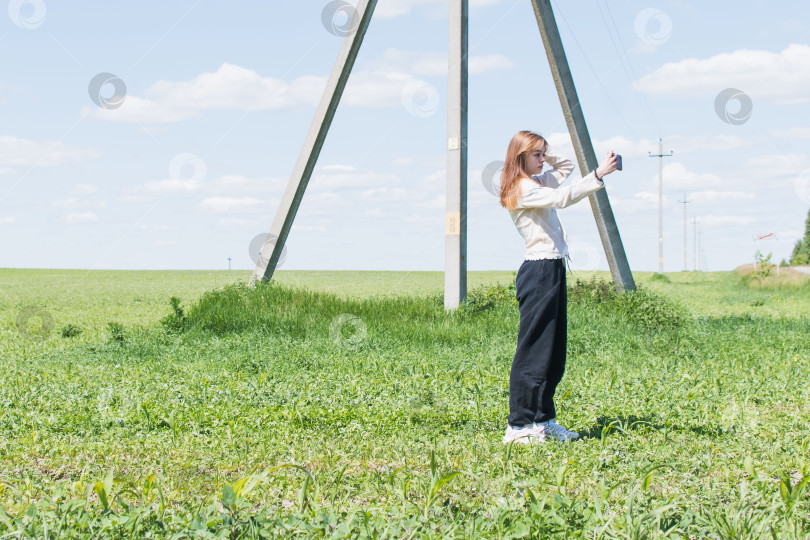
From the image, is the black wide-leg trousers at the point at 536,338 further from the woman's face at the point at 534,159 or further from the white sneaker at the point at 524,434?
the woman's face at the point at 534,159

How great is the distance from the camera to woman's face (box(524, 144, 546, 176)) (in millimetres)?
4680

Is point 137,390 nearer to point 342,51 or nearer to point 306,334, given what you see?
point 306,334

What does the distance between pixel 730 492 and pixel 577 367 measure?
3.78 m

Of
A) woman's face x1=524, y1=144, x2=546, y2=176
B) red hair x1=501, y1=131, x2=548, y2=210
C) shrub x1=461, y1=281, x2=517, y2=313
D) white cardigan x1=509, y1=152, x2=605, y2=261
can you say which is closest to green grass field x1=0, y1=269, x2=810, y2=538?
shrub x1=461, y1=281, x2=517, y2=313

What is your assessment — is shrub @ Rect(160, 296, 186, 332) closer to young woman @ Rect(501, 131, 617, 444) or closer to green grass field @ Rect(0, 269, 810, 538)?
green grass field @ Rect(0, 269, 810, 538)

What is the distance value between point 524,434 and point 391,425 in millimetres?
887

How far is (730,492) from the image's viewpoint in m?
3.41

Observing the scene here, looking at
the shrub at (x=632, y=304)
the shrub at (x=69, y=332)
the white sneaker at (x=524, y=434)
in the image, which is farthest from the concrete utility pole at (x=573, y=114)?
the shrub at (x=69, y=332)

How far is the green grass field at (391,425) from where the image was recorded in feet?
9.73

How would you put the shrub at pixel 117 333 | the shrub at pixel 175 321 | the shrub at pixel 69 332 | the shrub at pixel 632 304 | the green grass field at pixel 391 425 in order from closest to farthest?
the green grass field at pixel 391 425 < the shrub at pixel 117 333 < the shrub at pixel 632 304 < the shrub at pixel 175 321 < the shrub at pixel 69 332

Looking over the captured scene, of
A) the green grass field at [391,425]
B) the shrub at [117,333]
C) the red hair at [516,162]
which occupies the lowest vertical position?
the green grass field at [391,425]

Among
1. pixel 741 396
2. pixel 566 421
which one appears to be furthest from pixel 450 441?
pixel 741 396

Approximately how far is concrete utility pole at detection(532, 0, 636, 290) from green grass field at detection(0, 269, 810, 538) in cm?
98

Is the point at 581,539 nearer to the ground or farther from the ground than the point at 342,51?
nearer to the ground
